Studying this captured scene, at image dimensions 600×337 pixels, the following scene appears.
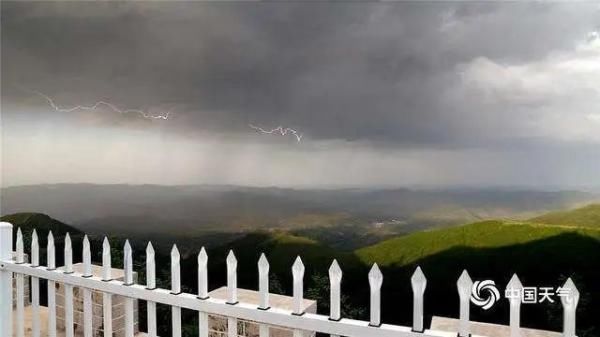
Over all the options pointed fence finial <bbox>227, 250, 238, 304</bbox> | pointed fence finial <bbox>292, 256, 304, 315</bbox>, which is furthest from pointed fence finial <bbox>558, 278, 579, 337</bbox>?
pointed fence finial <bbox>227, 250, 238, 304</bbox>

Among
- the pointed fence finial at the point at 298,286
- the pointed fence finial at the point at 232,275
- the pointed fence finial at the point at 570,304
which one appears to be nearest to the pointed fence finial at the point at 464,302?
the pointed fence finial at the point at 570,304

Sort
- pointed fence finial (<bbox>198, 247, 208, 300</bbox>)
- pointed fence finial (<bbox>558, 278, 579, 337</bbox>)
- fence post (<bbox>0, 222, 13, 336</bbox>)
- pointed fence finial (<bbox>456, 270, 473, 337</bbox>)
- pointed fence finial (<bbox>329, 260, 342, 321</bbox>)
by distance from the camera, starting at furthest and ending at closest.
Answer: fence post (<bbox>0, 222, 13, 336</bbox>) → pointed fence finial (<bbox>198, 247, 208, 300</bbox>) → pointed fence finial (<bbox>329, 260, 342, 321</bbox>) → pointed fence finial (<bbox>456, 270, 473, 337</bbox>) → pointed fence finial (<bbox>558, 278, 579, 337</bbox>)

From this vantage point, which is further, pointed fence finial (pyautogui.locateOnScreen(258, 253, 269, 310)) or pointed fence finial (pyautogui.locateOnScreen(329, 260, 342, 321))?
pointed fence finial (pyautogui.locateOnScreen(258, 253, 269, 310))

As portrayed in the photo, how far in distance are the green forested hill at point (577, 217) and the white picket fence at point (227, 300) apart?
829 mm

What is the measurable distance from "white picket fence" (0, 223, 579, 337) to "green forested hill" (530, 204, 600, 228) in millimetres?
829

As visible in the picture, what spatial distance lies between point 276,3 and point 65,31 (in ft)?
5.08

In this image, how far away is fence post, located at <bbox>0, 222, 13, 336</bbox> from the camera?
212cm

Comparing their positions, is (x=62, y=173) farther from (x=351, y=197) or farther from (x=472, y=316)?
(x=472, y=316)

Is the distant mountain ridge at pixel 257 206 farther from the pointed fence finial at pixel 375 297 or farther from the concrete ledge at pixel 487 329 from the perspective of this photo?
the pointed fence finial at pixel 375 297

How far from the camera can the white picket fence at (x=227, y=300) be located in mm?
1234

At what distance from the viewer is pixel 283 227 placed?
2371 mm

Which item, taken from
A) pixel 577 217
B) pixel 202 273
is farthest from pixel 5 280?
pixel 577 217

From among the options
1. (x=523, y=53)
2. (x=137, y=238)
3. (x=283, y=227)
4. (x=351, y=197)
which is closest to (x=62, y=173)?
(x=137, y=238)

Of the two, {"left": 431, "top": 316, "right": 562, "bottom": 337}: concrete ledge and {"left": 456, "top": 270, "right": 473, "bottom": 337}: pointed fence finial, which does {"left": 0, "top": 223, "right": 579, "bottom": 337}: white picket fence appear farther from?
{"left": 431, "top": 316, "right": 562, "bottom": 337}: concrete ledge
